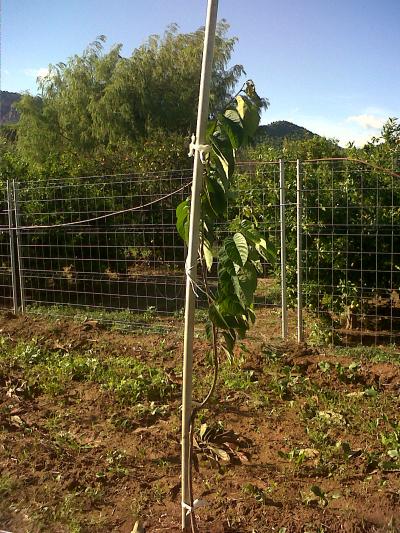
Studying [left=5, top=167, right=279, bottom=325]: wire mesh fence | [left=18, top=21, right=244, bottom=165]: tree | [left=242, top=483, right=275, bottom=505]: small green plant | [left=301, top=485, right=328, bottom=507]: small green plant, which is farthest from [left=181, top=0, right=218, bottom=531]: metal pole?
[left=18, top=21, right=244, bottom=165]: tree

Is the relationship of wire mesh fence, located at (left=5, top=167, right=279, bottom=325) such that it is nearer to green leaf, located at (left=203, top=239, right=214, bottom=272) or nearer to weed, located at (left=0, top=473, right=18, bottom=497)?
weed, located at (left=0, top=473, right=18, bottom=497)

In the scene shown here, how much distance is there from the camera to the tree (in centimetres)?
2044

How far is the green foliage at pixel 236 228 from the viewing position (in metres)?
2.10

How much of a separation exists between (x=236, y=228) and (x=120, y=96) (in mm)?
19552

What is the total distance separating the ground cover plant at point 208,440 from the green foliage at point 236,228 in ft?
3.92

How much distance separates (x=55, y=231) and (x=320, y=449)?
6352 millimetres

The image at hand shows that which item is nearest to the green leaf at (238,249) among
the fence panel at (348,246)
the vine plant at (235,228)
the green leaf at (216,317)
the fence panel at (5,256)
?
the vine plant at (235,228)

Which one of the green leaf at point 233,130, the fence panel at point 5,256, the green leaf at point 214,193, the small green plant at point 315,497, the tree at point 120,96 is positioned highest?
the tree at point 120,96

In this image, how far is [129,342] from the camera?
6176 mm

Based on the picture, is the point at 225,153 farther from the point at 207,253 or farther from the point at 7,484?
the point at 7,484

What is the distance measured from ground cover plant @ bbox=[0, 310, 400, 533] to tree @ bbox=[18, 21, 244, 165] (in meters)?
15.1

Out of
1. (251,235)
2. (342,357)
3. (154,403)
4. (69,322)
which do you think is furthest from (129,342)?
(251,235)

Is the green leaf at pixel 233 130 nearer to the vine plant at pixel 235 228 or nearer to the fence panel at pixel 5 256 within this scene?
the vine plant at pixel 235 228

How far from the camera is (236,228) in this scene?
2.31 metres
